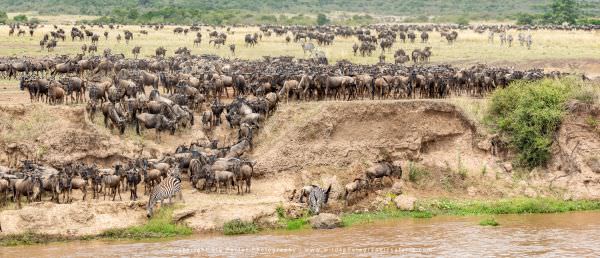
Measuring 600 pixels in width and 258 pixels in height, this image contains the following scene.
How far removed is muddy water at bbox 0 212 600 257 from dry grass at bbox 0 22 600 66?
2361cm

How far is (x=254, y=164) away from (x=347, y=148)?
9.35ft

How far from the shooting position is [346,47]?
2223 inches

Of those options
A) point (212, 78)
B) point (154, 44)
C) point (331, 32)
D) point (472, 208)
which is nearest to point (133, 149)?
point (212, 78)

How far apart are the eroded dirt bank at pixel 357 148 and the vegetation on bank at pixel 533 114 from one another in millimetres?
364

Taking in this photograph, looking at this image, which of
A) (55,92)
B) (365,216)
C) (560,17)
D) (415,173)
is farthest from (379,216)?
(560,17)

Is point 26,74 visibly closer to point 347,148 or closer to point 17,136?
point 17,136

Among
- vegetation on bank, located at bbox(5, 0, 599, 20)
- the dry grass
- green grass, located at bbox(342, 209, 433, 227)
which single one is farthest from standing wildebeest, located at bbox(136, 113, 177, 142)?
vegetation on bank, located at bbox(5, 0, 599, 20)

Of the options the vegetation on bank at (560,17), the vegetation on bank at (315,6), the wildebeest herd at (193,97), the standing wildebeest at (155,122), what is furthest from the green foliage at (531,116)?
the vegetation on bank at (315,6)

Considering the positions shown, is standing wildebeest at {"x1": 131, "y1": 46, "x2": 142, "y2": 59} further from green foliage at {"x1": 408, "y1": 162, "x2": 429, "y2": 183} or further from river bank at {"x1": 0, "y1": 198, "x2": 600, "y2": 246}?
river bank at {"x1": 0, "y1": 198, "x2": 600, "y2": 246}

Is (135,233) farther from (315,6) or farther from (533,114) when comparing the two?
(315,6)

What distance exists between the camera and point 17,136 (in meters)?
27.1

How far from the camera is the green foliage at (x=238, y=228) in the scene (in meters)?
23.6

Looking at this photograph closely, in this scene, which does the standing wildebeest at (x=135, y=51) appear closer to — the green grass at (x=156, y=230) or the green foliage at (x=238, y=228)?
the green grass at (x=156, y=230)

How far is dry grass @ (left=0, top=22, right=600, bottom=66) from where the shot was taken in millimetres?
49003
